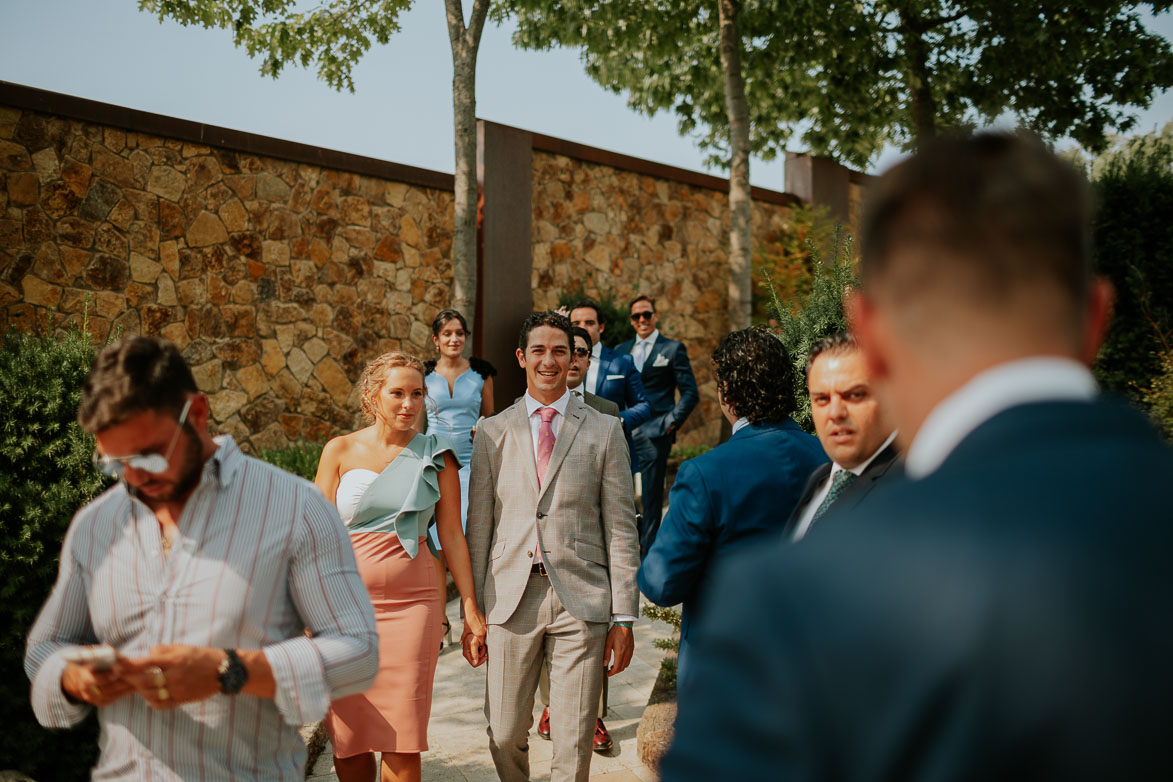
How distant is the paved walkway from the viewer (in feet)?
14.7

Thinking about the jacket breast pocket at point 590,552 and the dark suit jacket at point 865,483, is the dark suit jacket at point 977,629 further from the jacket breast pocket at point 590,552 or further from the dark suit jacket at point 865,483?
the jacket breast pocket at point 590,552

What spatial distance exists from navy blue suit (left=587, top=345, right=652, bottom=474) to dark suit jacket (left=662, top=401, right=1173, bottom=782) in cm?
654

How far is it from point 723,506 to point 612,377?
14.8 feet

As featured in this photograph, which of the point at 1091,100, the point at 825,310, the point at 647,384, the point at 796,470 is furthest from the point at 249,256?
the point at 1091,100

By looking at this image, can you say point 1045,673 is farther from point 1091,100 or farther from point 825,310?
point 1091,100

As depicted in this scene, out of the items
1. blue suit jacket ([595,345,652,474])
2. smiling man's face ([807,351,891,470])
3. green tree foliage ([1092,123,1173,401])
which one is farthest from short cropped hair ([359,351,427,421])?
green tree foliage ([1092,123,1173,401])

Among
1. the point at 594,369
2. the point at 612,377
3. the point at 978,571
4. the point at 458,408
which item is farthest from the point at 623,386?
the point at 978,571

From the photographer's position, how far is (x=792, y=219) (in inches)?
559

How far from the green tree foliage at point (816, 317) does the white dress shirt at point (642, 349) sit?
3.53m

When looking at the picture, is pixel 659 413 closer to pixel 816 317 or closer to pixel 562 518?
pixel 816 317

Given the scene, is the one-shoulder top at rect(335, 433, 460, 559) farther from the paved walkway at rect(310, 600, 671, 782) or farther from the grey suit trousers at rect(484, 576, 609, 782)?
the paved walkway at rect(310, 600, 671, 782)

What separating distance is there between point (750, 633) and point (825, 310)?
4089 millimetres

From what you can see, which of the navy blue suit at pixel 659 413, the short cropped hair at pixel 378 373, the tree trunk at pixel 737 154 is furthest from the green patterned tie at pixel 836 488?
the tree trunk at pixel 737 154

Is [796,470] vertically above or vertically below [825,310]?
below
